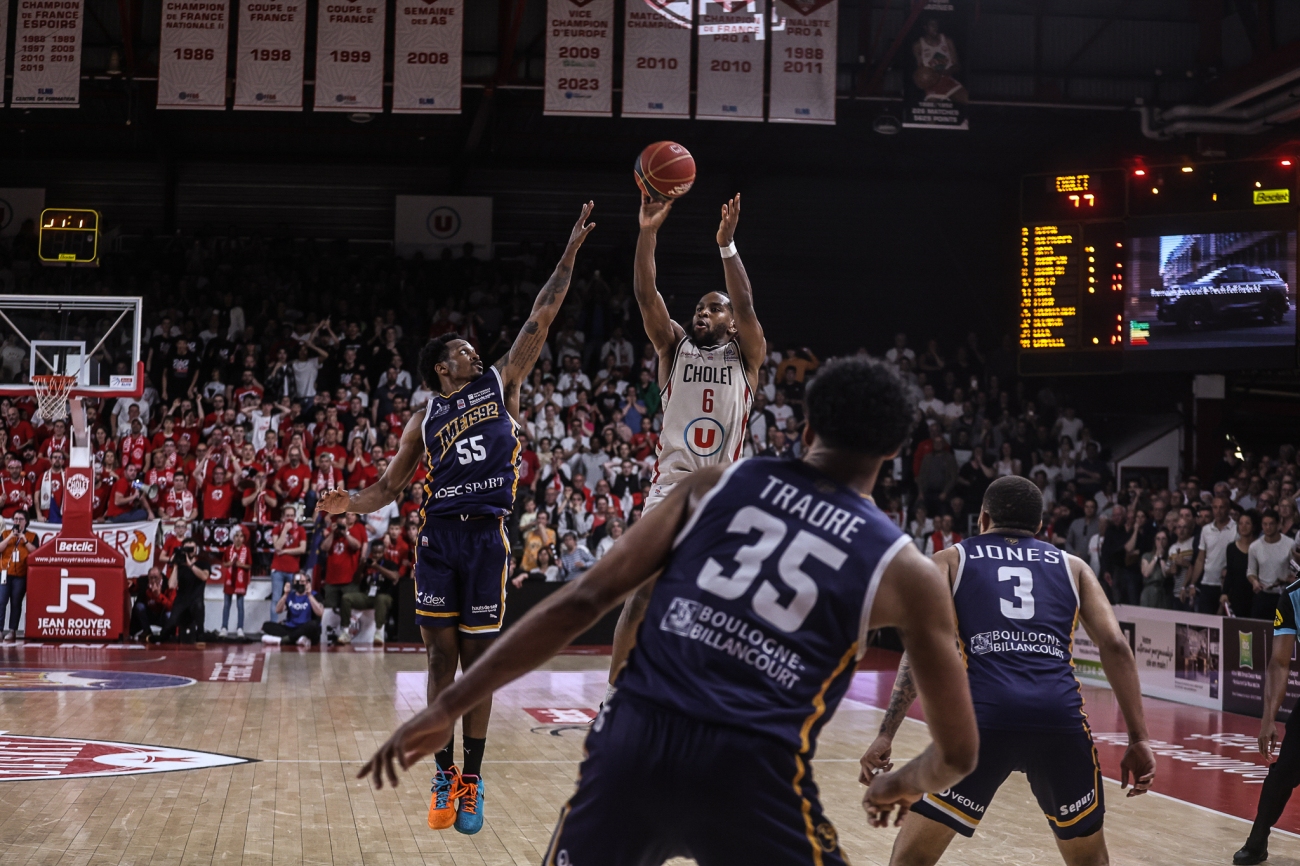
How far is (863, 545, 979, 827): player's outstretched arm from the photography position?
265 cm

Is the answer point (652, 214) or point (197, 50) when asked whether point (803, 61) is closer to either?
point (197, 50)

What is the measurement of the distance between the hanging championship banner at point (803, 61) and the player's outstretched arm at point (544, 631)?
Answer: 14.2 m

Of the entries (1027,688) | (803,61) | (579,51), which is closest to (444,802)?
(1027,688)

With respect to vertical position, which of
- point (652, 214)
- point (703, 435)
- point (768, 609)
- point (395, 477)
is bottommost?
point (768, 609)

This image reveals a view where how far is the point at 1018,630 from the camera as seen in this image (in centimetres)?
458

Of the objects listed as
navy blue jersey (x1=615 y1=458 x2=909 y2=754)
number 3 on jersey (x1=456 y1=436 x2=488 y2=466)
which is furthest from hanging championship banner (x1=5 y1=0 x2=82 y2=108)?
navy blue jersey (x1=615 y1=458 x2=909 y2=754)

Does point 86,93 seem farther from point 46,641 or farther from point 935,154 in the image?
point 935,154

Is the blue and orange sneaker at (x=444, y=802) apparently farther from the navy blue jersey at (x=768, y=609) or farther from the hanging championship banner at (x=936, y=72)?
the hanging championship banner at (x=936, y=72)

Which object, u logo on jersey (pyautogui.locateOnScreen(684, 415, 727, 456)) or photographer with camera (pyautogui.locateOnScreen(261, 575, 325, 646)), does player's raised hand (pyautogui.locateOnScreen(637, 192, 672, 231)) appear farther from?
photographer with camera (pyautogui.locateOnScreen(261, 575, 325, 646))

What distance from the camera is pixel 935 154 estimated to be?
2398cm

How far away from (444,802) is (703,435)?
7.28 ft

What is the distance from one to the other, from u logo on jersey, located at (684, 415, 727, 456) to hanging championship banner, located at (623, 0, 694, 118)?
1012 centimetres

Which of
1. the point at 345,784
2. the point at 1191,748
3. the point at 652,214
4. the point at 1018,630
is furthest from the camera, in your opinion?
the point at 1191,748

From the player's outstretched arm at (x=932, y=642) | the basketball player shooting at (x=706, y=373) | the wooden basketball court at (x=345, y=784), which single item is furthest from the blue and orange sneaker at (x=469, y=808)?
the player's outstretched arm at (x=932, y=642)
